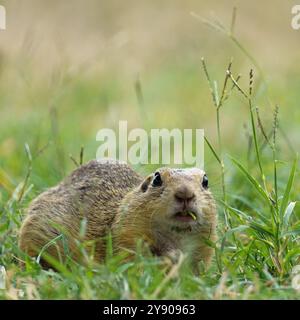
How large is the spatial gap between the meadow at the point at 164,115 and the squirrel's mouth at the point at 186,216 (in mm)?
256

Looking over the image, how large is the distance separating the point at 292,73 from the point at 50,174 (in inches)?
261

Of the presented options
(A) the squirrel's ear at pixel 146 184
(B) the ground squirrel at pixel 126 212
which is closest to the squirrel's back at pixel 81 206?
(B) the ground squirrel at pixel 126 212

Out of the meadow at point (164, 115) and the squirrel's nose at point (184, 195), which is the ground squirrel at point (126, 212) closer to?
the squirrel's nose at point (184, 195)

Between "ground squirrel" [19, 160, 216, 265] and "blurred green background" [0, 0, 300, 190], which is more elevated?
"blurred green background" [0, 0, 300, 190]

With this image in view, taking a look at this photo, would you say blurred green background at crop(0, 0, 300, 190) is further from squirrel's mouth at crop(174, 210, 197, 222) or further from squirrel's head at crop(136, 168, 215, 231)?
squirrel's mouth at crop(174, 210, 197, 222)

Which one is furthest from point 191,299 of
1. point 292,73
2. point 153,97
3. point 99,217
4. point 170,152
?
point 292,73

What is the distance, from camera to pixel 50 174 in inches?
344

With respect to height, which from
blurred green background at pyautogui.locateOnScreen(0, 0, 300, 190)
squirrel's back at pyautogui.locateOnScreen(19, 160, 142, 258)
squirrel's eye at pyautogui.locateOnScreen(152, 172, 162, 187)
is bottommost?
squirrel's back at pyautogui.locateOnScreen(19, 160, 142, 258)

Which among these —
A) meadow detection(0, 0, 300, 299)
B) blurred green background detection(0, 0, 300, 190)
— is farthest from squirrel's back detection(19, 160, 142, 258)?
blurred green background detection(0, 0, 300, 190)

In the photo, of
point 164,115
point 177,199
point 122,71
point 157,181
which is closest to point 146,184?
point 157,181

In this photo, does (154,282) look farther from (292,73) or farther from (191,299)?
(292,73)

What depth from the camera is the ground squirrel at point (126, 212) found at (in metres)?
6.04

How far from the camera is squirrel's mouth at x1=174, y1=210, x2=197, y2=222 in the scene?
5.95m
